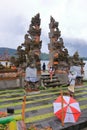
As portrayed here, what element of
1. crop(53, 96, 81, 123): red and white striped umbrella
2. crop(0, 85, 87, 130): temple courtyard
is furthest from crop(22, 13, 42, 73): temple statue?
crop(53, 96, 81, 123): red and white striped umbrella

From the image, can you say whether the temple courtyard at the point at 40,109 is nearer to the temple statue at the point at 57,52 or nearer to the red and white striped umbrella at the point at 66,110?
the red and white striped umbrella at the point at 66,110

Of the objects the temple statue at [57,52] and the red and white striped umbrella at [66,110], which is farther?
the temple statue at [57,52]

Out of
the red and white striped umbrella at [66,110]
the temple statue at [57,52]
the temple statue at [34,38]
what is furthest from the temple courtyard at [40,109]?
the temple statue at [57,52]

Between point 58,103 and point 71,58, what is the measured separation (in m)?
13.6

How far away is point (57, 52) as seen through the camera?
2575cm

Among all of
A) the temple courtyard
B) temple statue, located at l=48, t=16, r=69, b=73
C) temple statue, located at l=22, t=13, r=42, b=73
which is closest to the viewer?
the temple courtyard

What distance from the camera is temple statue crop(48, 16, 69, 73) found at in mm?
25641

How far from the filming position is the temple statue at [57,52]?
2564cm

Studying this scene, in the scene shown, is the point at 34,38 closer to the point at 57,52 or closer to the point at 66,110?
the point at 57,52

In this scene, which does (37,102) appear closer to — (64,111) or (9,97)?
(9,97)

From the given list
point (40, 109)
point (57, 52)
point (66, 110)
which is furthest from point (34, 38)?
point (66, 110)

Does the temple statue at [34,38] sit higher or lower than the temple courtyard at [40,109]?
higher

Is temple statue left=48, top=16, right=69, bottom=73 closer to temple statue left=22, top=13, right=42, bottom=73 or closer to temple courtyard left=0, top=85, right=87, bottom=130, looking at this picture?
temple statue left=22, top=13, right=42, bottom=73

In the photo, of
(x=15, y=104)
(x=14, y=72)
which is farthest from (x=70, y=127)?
(x=14, y=72)
